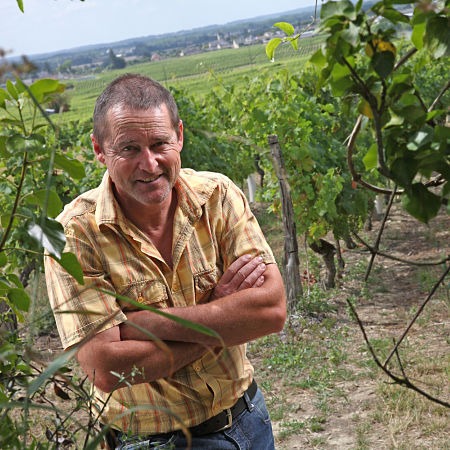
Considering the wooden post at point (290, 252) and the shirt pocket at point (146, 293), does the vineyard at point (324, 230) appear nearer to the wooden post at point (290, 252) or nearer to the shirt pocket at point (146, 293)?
the wooden post at point (290, 252)

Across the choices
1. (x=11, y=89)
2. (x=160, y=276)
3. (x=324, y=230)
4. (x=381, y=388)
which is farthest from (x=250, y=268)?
(x=324, y=230)

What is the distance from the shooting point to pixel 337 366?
19.0 feet

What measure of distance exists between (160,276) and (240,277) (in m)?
0.25

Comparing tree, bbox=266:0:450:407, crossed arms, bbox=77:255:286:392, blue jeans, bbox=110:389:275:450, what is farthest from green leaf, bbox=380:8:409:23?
blue jeans, bbox=110:389:275:450

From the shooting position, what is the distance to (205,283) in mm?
2449

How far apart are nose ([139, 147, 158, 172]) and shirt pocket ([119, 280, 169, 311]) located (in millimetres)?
339

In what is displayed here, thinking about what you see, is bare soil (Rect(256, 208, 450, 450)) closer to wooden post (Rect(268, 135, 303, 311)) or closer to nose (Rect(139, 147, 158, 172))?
wooden post (Rect(268, 135, 303, 311))

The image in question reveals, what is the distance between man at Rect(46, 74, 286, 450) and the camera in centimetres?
226

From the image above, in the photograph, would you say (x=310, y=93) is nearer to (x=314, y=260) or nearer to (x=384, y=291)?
(x=314, y=260)

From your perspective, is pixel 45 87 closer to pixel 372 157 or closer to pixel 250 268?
pixel 372 157

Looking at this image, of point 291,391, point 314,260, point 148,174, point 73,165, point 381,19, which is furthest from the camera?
point 314,260

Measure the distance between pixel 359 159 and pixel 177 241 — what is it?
5.99 meters

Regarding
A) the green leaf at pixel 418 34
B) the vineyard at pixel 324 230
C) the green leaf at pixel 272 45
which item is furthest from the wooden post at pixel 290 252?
the green leaf at pixel 418 34

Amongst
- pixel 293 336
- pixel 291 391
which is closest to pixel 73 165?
pixel 291 391
